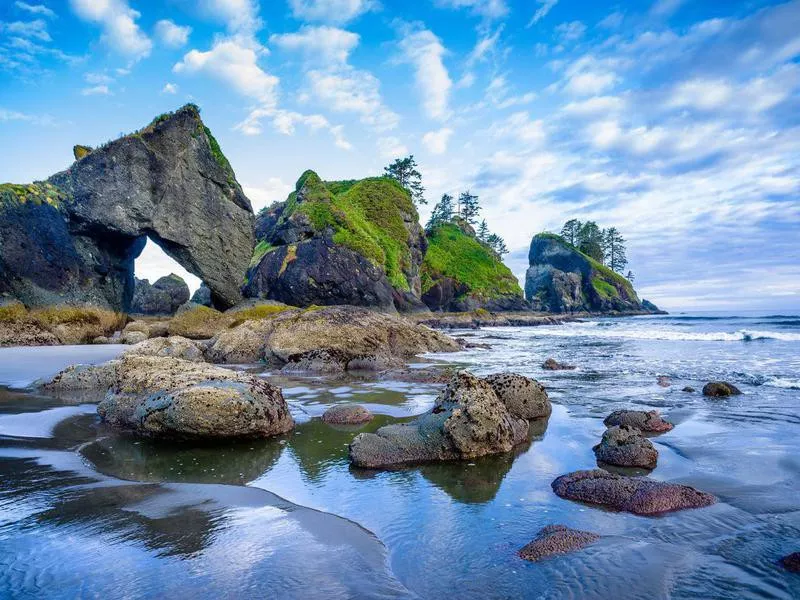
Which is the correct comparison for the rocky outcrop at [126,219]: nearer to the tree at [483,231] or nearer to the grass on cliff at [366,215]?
the grass on cliff at [366,215]

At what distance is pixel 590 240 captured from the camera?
350ft

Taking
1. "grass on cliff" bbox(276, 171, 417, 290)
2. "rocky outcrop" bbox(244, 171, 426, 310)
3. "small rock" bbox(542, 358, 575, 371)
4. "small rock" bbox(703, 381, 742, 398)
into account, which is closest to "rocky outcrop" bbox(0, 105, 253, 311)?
"rocky outcrop" bbox(244, 171, 426, 310)

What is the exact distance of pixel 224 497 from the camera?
3.97 meters

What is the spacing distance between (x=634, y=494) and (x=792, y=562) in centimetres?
113

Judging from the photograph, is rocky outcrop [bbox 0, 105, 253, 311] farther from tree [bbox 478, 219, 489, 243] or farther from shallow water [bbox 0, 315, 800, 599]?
tree [bbox 478, 219, 489, 243]

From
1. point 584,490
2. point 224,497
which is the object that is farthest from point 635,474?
point 224,497

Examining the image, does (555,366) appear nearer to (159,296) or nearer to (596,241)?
(159,296)

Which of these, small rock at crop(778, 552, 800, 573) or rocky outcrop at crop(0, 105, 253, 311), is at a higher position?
rocky outcrop at crop(0, 105, 253, 311)

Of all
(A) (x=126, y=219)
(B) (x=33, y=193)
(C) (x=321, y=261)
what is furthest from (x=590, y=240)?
(B) (x=33, y=193)

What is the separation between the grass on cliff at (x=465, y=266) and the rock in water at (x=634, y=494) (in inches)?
2480

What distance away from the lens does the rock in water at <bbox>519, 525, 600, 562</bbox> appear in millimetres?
3004

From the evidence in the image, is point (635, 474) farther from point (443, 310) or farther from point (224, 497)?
point (443, 310)

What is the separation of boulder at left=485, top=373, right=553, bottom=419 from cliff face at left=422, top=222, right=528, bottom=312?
5931cm

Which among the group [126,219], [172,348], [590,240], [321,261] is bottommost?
[172,348]
